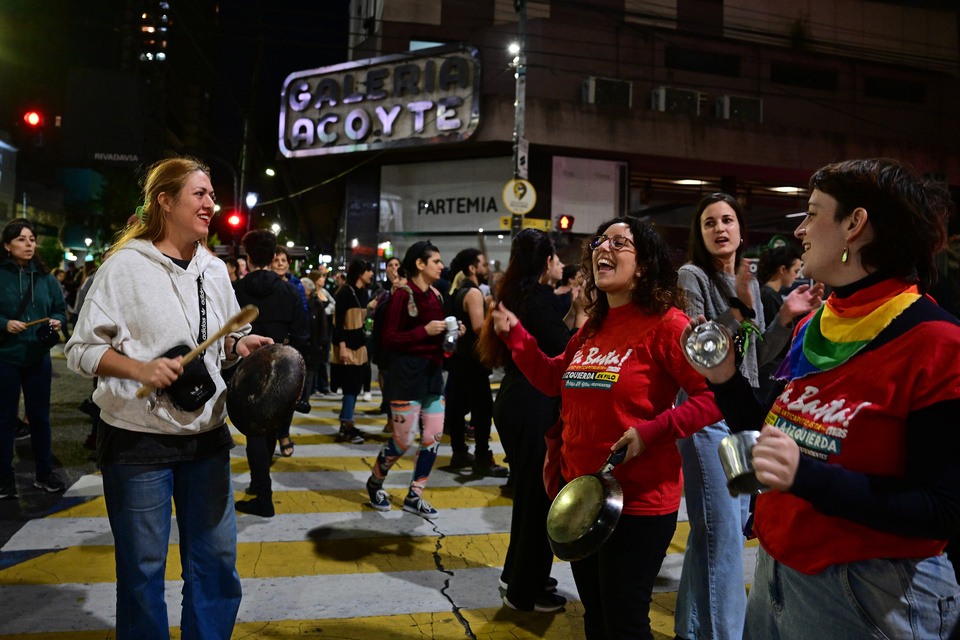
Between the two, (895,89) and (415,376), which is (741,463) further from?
(895,89)

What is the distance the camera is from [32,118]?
543 inches

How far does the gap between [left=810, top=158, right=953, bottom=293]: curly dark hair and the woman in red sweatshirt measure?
1.03 metres

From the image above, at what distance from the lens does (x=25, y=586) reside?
409 cm

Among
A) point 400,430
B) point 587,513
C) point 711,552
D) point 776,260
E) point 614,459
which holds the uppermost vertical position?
point 776,260

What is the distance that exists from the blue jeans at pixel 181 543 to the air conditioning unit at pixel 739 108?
24763 mm

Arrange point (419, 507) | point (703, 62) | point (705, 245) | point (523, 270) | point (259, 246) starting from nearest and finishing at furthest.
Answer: point (705, 245) → point (523, 270) → point (419, 507) → point (259, 246) → point (703, 62)

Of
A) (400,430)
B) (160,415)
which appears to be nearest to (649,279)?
(160,415)

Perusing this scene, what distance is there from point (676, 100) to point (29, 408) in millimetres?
22299

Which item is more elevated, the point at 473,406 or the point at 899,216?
the point at 899,216

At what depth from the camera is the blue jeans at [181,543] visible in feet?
8.80

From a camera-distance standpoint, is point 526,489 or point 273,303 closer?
point 526,489

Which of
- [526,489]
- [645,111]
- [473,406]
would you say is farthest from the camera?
[645,111]

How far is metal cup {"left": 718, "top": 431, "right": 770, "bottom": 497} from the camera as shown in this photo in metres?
→ 1.63

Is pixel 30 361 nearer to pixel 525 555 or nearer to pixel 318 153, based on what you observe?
pixel 525 555
